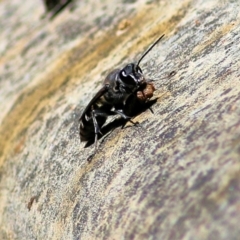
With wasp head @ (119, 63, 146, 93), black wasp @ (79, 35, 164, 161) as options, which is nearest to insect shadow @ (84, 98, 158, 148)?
black wasp @ (79, 35, 164, 161)

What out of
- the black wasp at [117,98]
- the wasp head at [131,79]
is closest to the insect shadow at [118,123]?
the black wasp at [117,98]

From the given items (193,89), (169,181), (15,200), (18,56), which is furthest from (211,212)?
(18,56)

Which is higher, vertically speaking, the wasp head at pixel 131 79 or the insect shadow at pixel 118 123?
the wasp head at pixel 131 79

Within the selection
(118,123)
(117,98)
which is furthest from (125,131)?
(117,98)

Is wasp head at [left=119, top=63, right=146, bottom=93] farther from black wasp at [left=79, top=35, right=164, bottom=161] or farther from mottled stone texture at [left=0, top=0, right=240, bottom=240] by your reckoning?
mottled stone texture at [left=0, top=0, right=240, bottom=240]

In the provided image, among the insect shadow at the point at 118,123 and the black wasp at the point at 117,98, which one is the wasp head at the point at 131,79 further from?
the insect shadow at the point at 118,123
